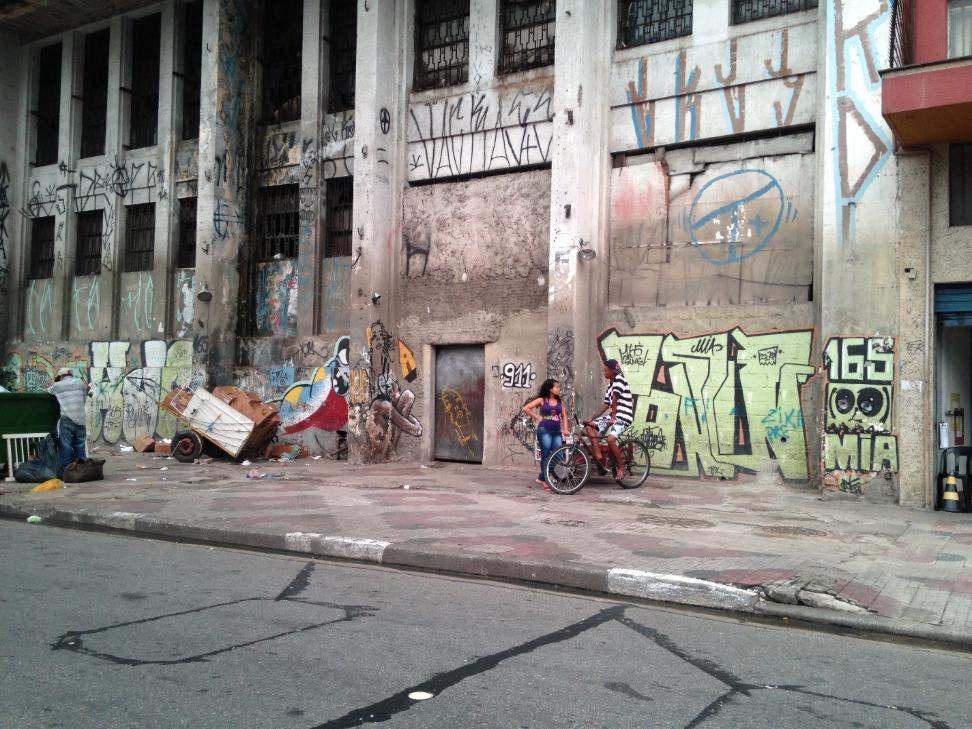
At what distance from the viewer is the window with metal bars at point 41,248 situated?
2305cm

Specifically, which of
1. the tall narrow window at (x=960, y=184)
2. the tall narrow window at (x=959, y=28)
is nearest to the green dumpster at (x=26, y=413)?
the tall narrow window at (x=960, y=184)

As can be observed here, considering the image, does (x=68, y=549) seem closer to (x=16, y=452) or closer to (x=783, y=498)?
(x=16, y=452)

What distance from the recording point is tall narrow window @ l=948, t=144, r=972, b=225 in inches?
461

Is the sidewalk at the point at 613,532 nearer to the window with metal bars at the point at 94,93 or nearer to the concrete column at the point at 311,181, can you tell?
the concrete column at the point at 311,181

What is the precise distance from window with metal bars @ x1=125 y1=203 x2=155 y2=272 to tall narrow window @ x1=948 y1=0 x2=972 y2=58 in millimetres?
17493

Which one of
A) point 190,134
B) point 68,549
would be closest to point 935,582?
point 68,549

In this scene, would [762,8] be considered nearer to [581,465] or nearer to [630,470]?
[630,470]

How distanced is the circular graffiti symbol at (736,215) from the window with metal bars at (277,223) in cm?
913

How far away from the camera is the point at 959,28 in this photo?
11.5 metres

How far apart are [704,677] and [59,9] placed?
75.6 feet

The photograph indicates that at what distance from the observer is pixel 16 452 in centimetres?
1373

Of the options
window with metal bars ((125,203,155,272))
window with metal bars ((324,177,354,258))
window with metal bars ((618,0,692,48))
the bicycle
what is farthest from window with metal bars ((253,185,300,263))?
the bicycle

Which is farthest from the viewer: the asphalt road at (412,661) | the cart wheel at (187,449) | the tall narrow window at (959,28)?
the cart wheel at (187,449)

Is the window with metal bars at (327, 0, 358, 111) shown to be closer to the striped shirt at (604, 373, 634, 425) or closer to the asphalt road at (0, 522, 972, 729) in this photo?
the striped shirt at (604, 373, 634, 425)
